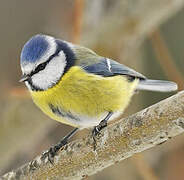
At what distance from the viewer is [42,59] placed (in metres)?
1.36

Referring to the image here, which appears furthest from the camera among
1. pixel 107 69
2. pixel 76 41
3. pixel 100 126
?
pixel 76 41

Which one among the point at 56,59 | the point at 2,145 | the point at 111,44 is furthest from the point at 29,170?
the point at 111,44

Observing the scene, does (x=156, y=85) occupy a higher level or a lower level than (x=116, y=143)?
lower

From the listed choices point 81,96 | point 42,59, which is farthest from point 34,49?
point 81,96

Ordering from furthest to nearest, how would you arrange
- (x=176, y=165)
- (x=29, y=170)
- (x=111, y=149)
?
(x=176, y=165), (x=29, y=170), (x=111, y=149)

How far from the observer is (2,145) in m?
1.71

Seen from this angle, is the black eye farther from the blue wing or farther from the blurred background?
the blurred background

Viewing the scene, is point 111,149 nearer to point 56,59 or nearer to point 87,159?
point 87,159

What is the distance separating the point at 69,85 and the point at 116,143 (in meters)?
0.32

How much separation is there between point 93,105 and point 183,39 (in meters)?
1.14

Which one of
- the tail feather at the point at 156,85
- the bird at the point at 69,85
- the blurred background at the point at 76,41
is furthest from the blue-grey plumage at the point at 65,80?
the blurred background at the point at 76,41

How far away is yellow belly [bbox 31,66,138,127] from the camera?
132cm

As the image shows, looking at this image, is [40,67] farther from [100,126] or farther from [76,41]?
[76,41]

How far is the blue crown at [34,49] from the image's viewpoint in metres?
1.33
